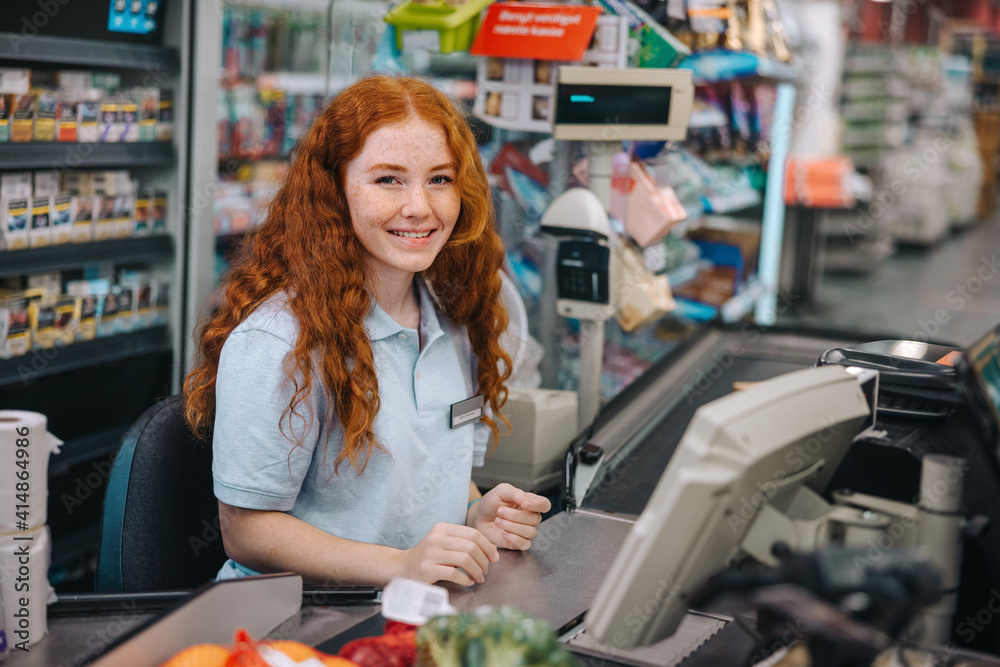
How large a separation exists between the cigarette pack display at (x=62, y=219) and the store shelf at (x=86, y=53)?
1.46ft

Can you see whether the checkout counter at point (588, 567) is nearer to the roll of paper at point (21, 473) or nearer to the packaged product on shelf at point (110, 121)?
the roll of paper at point (21, 473)

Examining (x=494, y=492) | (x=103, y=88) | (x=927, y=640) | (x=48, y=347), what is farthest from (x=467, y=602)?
(x=103, y=88)

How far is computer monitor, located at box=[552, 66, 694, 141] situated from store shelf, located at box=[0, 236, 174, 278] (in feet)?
5.47

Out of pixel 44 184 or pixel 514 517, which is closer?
pixel 514 517

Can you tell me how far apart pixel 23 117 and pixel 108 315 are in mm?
746

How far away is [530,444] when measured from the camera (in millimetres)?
2393

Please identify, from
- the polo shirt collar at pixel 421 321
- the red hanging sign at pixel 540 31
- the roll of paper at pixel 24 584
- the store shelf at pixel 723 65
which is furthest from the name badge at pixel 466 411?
the store shelf at pixel 723 65

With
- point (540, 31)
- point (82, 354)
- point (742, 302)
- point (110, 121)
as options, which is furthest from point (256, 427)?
point (742, 302)

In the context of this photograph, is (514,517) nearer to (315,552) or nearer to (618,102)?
(315,552)

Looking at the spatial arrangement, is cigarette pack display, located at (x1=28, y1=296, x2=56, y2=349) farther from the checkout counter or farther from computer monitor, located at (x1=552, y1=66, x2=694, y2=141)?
the checkout counter

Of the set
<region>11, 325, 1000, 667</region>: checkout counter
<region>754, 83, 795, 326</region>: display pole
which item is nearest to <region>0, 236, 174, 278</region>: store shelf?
<region>11, 325, 1000, 667</region>: checkout counter

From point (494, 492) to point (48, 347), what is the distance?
2102 millimetres

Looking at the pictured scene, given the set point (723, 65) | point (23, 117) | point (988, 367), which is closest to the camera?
point (988, 367)

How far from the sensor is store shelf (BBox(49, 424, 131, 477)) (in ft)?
10.4
